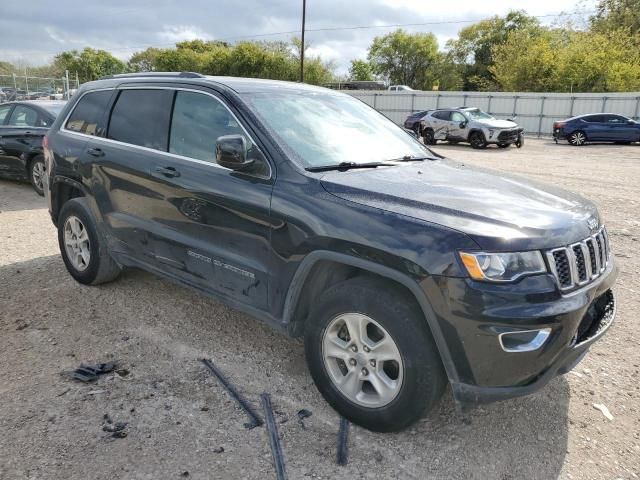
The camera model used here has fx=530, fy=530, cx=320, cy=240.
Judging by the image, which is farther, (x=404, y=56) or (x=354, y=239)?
(x=404, y=56)

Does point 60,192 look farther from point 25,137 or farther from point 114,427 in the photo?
point 25,137

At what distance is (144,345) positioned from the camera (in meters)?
3.72

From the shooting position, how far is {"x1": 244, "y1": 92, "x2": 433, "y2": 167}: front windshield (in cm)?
324

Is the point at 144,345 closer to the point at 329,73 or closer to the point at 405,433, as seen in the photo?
the point at 405,433

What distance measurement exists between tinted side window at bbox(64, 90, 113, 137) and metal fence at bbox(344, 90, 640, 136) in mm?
25453

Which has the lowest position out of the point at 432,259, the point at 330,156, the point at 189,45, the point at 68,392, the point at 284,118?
the point at 68,392

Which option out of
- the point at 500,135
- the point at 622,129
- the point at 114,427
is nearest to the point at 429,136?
the point at 500,135

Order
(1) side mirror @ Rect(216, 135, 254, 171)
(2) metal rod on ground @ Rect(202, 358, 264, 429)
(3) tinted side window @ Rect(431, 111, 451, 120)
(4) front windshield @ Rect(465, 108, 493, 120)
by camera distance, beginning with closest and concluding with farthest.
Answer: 1. (2) metal rod on ground @ Rect(202, 358, 264, 429)
2. (1) side mirror @ Rect(216, 135, 254, 171)
3. (4) front windshield @ Rect(465, 108, 493, 120)
4. (3) tinted side window @ Rect(431, 111, 451, 120)

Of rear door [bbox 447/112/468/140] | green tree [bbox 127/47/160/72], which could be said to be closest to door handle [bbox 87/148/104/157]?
rear door [bbox 447/112/468/140]

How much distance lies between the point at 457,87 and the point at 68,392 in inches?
2785

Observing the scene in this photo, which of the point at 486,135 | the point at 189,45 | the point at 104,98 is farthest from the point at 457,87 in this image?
the point at 104,98

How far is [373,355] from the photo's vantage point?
2682 mm

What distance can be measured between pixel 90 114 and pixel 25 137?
192 inches

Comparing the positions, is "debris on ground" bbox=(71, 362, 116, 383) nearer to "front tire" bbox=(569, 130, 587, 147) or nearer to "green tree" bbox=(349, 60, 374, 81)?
"front tire" bbox=(569, 130, 587, 147)
